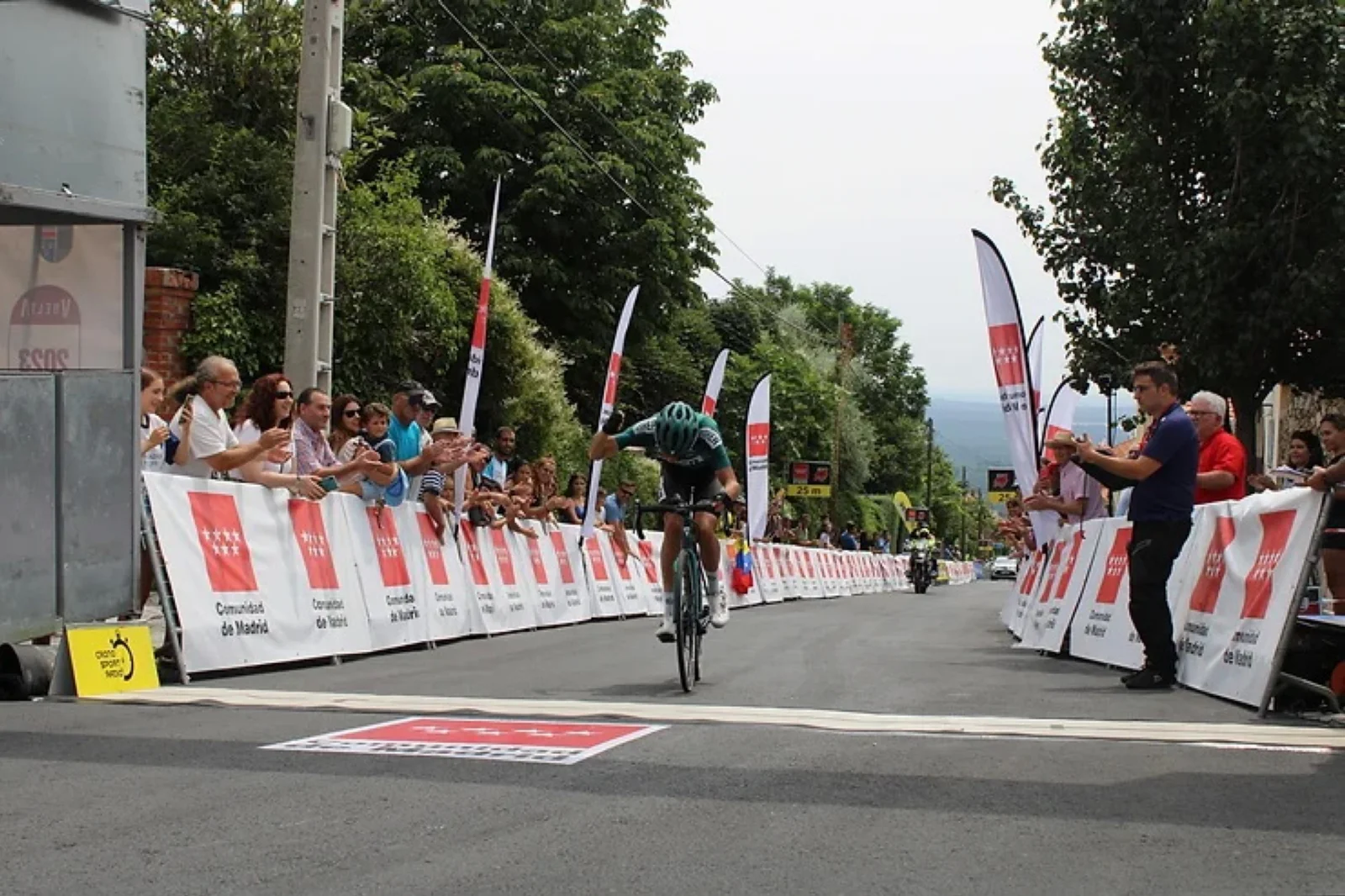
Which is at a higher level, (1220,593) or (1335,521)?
(1335,521)

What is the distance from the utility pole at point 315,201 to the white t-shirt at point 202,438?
4871mm

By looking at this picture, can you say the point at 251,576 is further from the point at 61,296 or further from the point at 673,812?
the point at 673,812

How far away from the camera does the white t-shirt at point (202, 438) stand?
11.2 meters

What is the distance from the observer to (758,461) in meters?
31.2

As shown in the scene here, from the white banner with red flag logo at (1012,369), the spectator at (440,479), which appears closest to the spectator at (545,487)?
the spectator at (440,479)

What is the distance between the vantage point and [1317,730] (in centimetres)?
795

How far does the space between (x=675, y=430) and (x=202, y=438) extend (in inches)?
129

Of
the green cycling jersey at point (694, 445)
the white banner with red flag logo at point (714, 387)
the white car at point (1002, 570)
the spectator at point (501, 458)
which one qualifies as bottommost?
the white car at point (1002, 570)

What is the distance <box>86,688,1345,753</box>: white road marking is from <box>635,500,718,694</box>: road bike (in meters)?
1.01

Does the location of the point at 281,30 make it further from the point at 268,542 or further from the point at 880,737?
the point at 880,737

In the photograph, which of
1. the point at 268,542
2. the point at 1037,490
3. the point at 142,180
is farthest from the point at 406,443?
the point at 1037,490

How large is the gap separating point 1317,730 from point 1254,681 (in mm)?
1282

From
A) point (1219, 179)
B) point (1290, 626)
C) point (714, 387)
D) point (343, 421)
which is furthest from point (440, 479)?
point (1219, 179)

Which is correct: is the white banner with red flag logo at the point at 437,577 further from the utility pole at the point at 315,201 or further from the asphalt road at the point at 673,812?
the asphalt road at the point at 673,812
